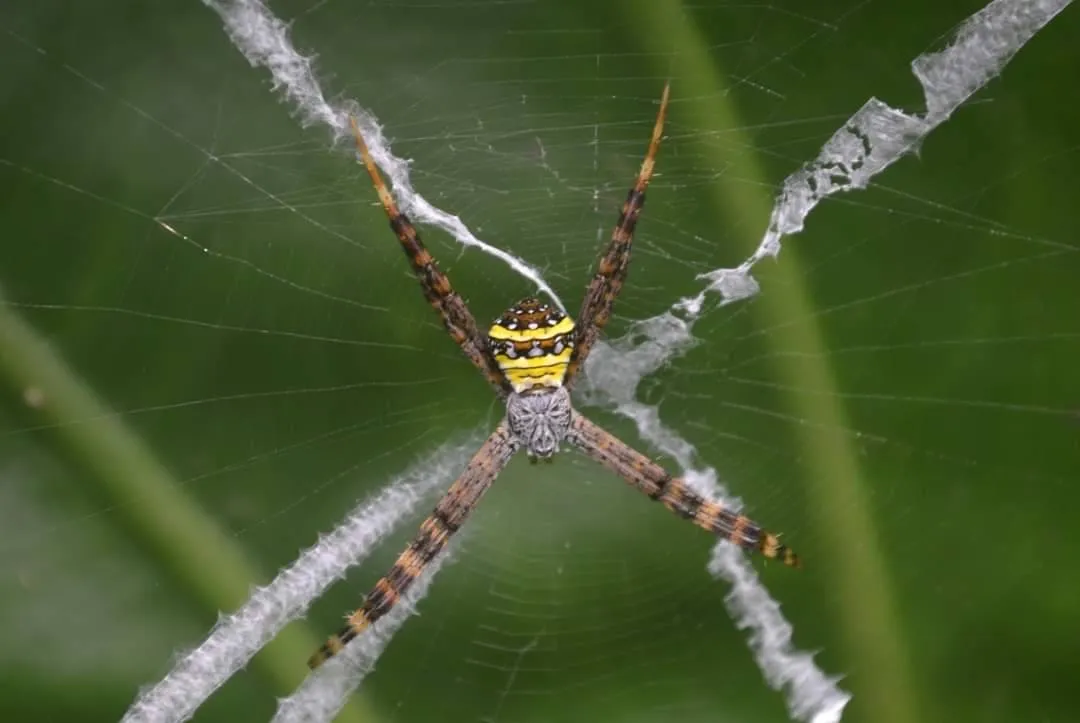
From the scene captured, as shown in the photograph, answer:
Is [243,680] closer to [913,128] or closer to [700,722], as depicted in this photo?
[700,722]

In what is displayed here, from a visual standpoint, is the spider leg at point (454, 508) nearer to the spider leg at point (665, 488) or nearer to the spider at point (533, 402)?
the spider at point (533, 402)

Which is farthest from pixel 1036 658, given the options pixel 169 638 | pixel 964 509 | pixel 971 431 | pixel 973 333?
pixel 169 638

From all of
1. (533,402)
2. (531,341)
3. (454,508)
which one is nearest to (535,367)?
(531,341)

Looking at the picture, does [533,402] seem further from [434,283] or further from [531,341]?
[434,283]

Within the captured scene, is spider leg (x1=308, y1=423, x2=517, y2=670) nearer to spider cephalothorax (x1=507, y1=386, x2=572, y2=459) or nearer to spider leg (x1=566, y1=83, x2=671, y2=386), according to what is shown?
spider cephalothorax (x1=507, y1=386, x2=572, y2=459)

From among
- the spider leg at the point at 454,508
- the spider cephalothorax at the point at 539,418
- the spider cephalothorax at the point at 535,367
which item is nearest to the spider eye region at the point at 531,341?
Answer: the spider cephalothorax at the point at 535,367

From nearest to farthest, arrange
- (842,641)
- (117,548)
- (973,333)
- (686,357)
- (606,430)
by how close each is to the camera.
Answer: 1. (117,548)
2. (973,333)
3. (842,641)
4. (686,357)
5. (606,430)
